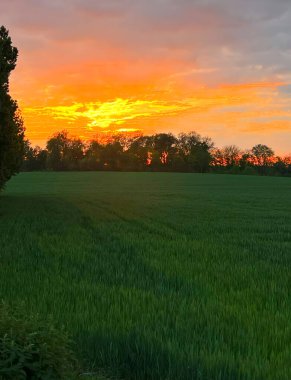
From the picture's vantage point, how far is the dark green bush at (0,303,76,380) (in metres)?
3.89

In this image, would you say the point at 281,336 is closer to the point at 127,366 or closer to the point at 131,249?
the point at 127,366

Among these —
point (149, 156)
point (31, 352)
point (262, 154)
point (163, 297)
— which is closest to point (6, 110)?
point (163, 297)

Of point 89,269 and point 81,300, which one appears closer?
point 81,300

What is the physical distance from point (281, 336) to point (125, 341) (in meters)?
1.94

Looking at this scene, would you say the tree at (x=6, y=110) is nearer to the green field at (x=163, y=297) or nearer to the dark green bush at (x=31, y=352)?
the green field at (x=163, y=297)

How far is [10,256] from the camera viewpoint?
1126cm

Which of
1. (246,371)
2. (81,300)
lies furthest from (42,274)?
(246,371)

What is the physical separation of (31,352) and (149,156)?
6001 inches

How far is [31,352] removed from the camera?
13.2ft

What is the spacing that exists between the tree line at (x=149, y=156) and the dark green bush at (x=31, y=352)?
142024 mm

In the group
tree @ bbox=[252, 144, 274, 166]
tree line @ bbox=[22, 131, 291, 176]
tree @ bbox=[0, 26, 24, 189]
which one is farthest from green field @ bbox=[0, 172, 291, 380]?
tree @ bbox=[252, 144, 274, 166]

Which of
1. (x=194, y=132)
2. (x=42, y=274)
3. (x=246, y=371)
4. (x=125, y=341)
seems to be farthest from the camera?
(x=194, y=132)

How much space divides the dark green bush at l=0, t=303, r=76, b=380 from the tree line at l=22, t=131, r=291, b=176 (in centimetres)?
14202

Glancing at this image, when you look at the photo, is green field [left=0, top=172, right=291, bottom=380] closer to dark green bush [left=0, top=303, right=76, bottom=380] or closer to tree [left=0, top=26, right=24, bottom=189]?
dark green bush [left=0, top=303, right=76, bottom=380]
